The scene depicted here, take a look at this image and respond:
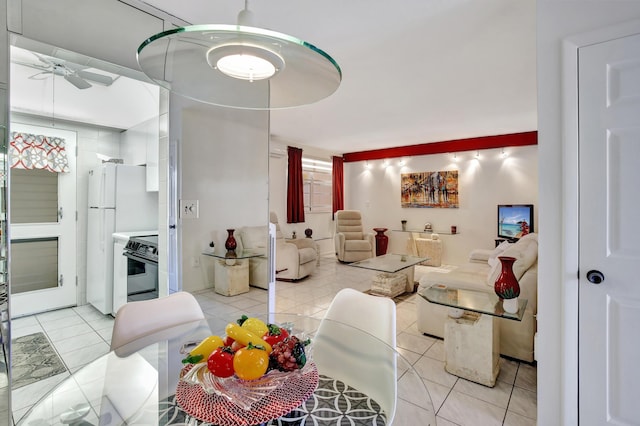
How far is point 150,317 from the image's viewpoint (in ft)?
5.02

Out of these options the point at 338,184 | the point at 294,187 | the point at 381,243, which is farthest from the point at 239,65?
the point at 338,184

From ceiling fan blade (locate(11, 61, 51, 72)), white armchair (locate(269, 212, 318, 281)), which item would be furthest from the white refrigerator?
white armchair (locate(269, 212, 318, 281))

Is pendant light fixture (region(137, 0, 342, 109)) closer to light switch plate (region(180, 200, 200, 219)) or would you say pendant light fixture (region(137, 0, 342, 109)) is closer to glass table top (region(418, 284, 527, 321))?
light switch plate (region(180, 200, 200, 219))

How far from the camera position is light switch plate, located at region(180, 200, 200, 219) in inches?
85.0

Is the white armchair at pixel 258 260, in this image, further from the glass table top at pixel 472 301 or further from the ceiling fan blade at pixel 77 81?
the ceiling fan blade at pixel 77 81

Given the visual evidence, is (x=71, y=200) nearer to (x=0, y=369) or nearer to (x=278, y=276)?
(x=0, y=369)

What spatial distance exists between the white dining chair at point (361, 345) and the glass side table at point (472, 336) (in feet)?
2.95

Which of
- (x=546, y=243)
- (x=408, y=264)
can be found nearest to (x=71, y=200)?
(x=546, y=243)

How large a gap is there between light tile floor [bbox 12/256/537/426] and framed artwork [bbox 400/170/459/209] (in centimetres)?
403

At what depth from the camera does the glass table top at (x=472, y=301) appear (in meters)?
2.00

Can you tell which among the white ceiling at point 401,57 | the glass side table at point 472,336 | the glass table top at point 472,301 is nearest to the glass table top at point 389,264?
the glass table top at point 472,301

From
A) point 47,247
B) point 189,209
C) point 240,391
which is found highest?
point 189,209

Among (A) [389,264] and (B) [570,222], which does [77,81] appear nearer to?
(B) [570,222]

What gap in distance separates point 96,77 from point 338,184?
19.6 ft
